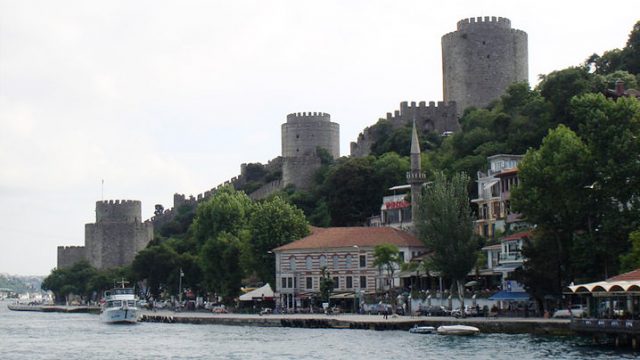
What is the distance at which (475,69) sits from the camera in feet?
366

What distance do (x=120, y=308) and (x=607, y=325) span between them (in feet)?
154

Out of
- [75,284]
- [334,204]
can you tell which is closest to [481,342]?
[334,204]

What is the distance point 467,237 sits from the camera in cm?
6781

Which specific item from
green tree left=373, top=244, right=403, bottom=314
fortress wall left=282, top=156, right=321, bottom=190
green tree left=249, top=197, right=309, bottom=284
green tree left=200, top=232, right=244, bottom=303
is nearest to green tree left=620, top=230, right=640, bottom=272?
green tree left=373, top=244, right=403, bottom=314

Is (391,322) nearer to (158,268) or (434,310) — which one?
(434,310)

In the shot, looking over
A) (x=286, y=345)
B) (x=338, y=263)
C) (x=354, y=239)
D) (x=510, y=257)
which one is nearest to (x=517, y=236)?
(x=510, y=257)

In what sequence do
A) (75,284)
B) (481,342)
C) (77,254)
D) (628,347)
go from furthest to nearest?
(77,254), (75,284), (481,342), (628,347)

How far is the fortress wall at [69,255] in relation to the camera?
155375 mm

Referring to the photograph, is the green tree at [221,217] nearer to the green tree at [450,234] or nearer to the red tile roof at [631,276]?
the green tree at [450,234]

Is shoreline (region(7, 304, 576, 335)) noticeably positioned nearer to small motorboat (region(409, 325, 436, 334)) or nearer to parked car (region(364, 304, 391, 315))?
small motorboat (region(409, 325, 436, 334))

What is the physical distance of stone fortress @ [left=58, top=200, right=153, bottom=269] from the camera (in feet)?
461

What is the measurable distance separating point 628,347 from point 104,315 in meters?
50.5

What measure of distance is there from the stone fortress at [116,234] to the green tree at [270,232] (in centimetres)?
5249

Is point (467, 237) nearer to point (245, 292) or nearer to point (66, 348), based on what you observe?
point (66, 348)
